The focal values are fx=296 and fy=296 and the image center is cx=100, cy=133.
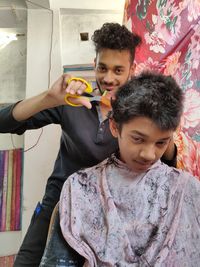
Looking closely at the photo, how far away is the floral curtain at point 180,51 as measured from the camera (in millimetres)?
1256

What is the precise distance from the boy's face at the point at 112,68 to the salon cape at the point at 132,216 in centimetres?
38

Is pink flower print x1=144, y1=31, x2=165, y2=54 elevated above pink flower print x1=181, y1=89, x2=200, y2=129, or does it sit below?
above

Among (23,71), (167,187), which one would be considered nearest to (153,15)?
(167,187)

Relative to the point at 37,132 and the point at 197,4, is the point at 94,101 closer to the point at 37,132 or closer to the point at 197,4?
the point at 197,4

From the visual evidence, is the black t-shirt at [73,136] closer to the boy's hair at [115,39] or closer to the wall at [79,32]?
the boy's hair at [115,39]

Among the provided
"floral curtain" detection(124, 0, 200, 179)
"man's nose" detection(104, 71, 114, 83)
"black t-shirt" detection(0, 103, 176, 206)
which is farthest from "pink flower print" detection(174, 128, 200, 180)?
"man's nose" detection(104, 71, 114, 83)

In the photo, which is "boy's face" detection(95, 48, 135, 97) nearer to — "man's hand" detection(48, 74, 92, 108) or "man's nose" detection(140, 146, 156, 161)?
"man's hand" detection(48, 74, 92, 108)

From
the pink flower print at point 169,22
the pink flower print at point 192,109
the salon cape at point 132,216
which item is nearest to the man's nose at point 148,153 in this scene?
the salon cape at point 132,216

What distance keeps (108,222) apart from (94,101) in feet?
1.74

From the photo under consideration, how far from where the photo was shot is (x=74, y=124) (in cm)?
127

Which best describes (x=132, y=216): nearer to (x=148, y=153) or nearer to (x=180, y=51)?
(x=148, y=153)

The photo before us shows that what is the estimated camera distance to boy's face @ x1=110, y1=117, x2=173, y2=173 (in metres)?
0.95

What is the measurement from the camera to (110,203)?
1.02 m

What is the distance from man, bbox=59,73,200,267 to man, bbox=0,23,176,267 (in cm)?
16
